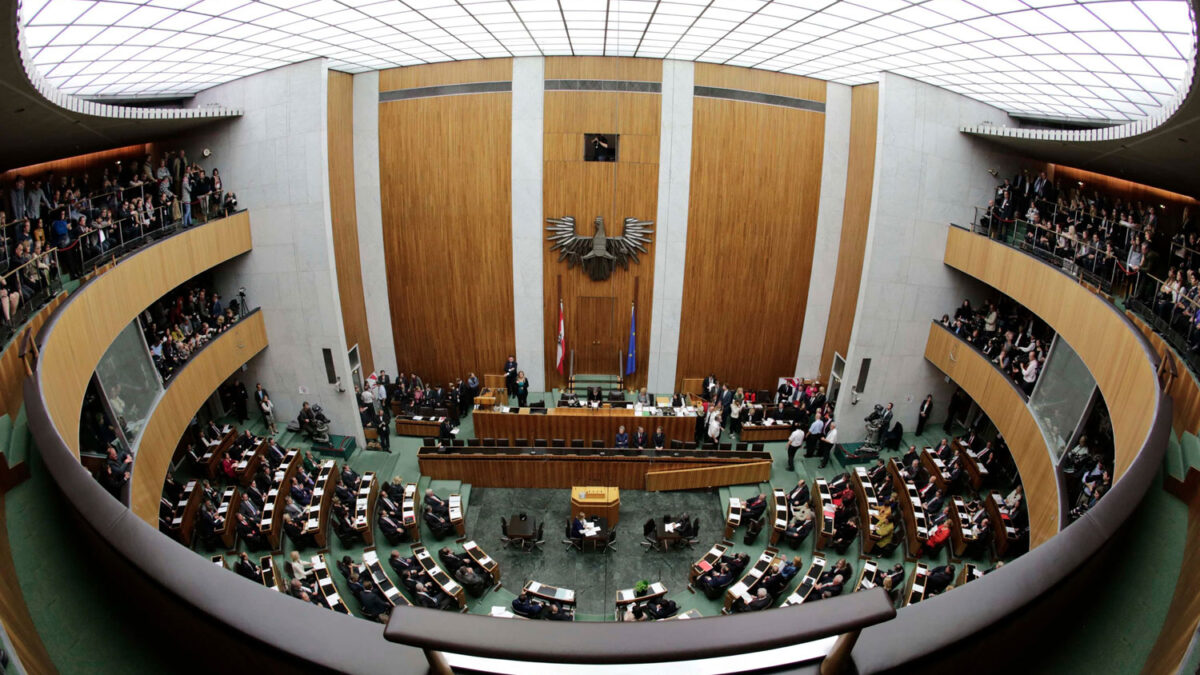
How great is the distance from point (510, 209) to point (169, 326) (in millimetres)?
8875

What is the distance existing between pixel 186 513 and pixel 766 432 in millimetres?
13612

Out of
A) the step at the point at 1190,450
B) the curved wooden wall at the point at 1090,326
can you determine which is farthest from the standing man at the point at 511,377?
the step at the point at 1190,450

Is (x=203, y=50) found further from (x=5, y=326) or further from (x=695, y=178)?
(x=695, y=178)

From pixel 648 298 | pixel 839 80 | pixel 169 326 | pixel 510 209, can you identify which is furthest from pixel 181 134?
pixel 839 80

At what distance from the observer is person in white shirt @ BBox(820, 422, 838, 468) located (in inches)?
650

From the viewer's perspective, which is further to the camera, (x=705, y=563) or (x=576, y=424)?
(x=576, y=424)

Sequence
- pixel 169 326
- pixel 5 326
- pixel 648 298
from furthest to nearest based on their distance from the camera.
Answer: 1. pixel 648 298
2. pixel 169 326
3. pixel 5 326

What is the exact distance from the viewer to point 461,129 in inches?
699

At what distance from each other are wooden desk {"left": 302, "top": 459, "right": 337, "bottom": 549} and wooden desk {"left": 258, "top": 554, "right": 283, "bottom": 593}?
100 centimetres

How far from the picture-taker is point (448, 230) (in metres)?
18.5

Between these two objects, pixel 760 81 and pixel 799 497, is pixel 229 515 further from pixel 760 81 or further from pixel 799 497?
pixel 760 81

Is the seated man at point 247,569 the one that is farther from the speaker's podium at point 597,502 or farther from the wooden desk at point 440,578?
the speaker's podium at point 597,502

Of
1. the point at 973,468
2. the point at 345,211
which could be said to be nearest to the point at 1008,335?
the point at 973,468

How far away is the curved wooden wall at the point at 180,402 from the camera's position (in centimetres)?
1129
